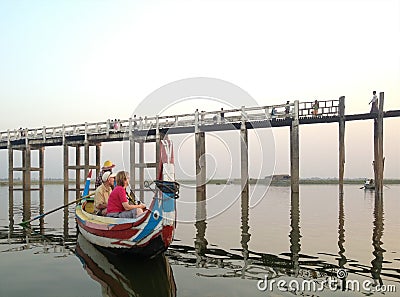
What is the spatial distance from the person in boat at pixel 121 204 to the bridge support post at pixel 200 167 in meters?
12.6

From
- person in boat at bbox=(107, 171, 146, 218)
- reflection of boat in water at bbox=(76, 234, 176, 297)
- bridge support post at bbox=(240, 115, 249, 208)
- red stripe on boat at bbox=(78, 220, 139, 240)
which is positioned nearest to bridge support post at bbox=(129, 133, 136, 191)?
bridge support post at bbox=(240, 115, 249, 208)

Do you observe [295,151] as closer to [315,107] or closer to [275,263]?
[315,107]

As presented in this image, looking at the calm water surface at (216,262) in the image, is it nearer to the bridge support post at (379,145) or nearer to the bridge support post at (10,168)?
the bridge support post at (379,145)

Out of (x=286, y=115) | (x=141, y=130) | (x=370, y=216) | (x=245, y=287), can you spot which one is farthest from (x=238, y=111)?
(x=245, y=287)

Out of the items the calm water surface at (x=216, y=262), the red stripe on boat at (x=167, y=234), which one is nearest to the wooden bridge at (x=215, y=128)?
the calm water surface at (x=216, y=262)

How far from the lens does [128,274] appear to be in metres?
8.24

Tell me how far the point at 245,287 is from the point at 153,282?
1.65 meters

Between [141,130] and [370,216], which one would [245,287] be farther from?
[141,130]

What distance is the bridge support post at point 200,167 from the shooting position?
894 inches

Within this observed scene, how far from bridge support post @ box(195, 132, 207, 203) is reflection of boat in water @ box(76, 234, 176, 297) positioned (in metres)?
12.3

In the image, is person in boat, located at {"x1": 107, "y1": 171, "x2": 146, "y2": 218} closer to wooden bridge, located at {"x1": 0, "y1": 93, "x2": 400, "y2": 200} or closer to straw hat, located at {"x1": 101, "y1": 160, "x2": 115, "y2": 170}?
straw hat, located at {"x1": 101, "y1": 160, "x2": 115, "y2": 170}

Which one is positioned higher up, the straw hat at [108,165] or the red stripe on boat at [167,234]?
the straw hat at [108,165]


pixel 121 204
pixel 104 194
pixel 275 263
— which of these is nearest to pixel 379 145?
pixel 275 263

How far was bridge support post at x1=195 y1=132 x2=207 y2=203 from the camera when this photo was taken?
22719mm
